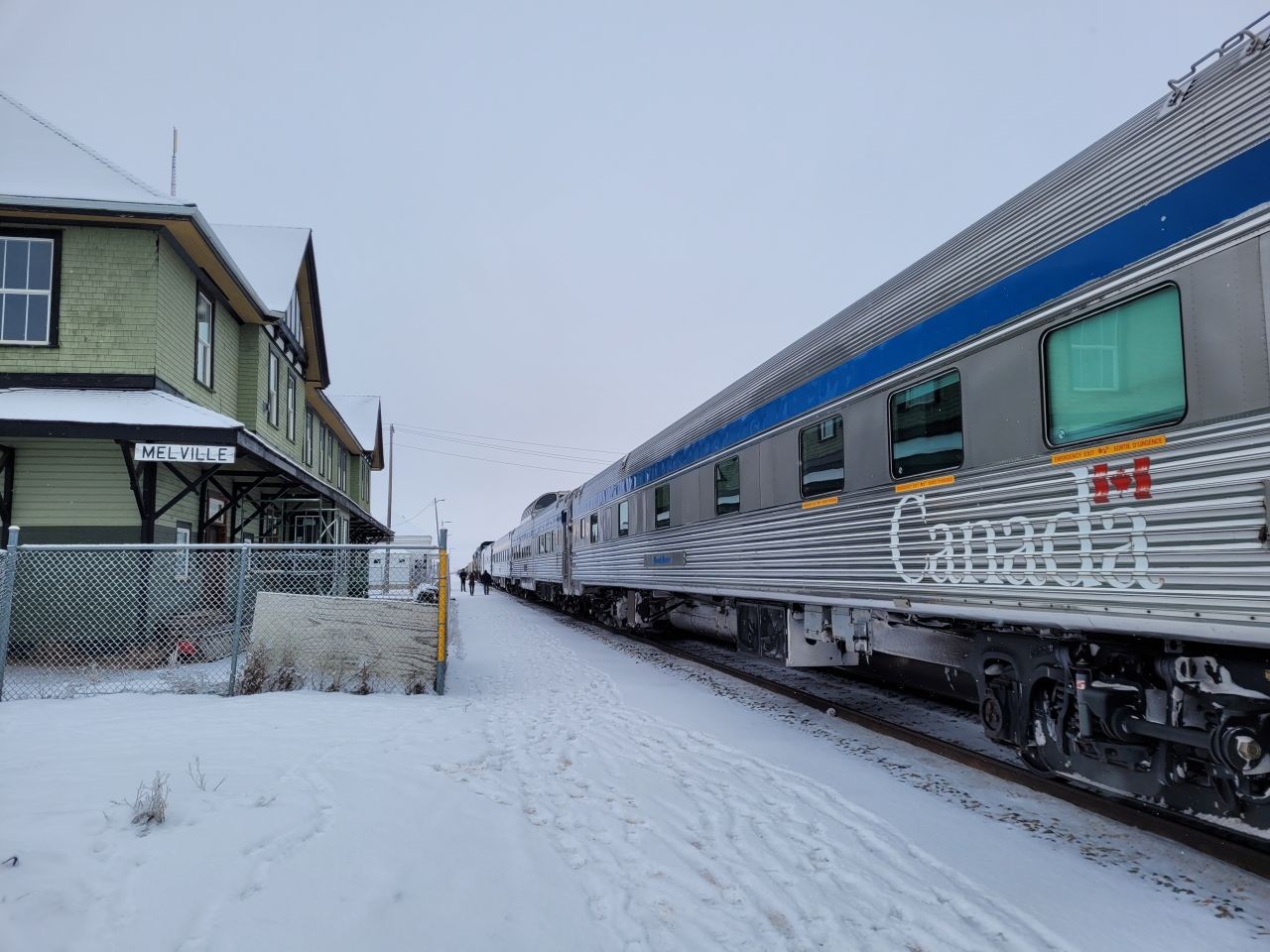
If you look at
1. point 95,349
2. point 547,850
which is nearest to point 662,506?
point 95,349

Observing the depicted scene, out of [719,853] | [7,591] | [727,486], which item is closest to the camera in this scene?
[719,853]

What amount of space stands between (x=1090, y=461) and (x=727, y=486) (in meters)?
5.74

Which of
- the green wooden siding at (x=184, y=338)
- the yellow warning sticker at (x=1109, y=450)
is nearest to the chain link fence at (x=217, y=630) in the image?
the green wooden siding at (x=184, y=338)

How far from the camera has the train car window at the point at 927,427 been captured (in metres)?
5.62

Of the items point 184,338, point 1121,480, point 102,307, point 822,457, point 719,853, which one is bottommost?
point 719,853

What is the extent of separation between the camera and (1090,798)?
490 centimetres

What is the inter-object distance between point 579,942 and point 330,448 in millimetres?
26991

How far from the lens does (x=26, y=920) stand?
9.73ft

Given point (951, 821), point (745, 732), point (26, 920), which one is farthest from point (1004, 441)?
point (26, 920)

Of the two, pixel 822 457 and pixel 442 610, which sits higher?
pixel 822 457

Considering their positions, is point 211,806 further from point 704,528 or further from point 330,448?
point 330,448

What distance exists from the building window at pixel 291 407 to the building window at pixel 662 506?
11.2 m

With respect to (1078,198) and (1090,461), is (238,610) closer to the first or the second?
(1090,461)

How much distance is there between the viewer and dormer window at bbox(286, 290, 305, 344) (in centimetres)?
1934
